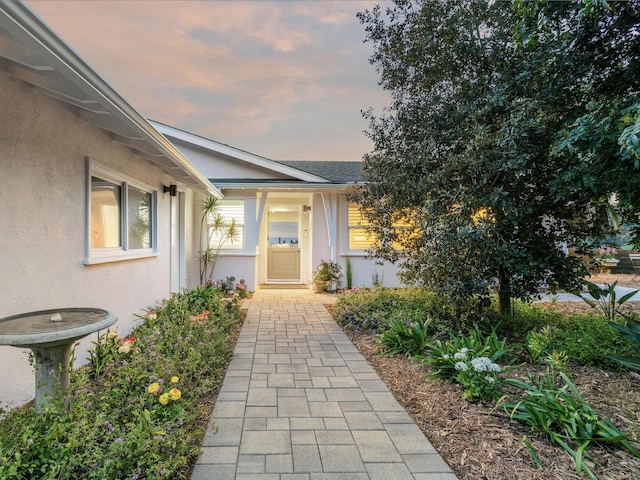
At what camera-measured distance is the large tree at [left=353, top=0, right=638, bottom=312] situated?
349 cm

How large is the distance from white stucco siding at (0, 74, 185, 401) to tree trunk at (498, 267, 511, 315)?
5104 mm

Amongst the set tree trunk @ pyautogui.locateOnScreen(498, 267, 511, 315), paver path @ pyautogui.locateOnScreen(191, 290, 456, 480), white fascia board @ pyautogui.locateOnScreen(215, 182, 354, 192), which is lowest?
paver path @ pyautogui.locateOnScreen(191, 290, 456, 480)

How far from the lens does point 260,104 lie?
10.2 metres

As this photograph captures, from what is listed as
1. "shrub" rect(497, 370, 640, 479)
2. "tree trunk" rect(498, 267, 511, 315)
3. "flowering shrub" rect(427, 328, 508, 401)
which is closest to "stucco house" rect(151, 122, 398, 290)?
"tree trunk" rect(498, 267, 511, 315)

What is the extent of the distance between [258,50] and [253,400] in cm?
833

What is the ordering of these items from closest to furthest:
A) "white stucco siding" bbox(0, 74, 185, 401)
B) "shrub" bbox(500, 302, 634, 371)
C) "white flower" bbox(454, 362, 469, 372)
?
"white stucco siding" bbox(0, 74, 185, 401) → "white flower" bbox(454, 362, 469, 372) → "shrub" bbox(500, 302, 634, 371)

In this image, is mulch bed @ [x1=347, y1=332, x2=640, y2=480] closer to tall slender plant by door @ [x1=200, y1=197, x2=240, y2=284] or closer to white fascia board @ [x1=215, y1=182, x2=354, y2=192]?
white fascia board @ [x1=215, y1=182, x2=354, y2=192]

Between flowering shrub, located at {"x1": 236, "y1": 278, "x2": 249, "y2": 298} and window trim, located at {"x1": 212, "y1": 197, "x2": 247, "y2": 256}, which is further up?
window trim, located at {"x1": 212, "y1": 197, "x2": 247, "y2": 256}

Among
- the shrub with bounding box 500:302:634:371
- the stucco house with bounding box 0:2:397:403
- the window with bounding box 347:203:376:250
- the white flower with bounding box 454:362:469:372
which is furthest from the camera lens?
the window with bounding box 347:203:376:250

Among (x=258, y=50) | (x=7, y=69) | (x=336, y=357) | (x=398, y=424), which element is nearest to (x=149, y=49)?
(x=258, y=50)

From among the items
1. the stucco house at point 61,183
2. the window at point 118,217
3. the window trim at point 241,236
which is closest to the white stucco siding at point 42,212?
the stucco house at point 61,183

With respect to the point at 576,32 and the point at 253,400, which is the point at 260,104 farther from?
the point at 253,400

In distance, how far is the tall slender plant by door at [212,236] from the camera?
8727 millimetres

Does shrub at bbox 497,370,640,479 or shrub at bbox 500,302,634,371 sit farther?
shrub at bbox 500,302,634,371
